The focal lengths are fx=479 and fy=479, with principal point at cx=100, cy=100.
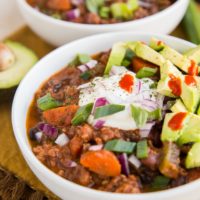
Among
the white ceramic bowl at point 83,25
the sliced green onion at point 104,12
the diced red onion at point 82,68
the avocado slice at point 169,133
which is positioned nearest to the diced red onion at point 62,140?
the avocado slice at point 169,133

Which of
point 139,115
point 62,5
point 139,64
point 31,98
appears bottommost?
point 31,98

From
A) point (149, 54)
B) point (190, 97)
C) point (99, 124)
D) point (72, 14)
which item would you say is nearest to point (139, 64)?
point (149, 54)

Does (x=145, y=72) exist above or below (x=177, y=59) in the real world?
below

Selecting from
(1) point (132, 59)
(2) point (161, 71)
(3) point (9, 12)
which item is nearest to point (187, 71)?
(2) point (161, 71)

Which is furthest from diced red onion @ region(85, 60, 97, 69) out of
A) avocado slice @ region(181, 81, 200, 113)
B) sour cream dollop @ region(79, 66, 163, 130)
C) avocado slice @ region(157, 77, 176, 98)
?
avocado slice @ region(181, 81, 200, 113)

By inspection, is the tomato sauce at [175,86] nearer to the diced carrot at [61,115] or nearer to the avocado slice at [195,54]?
the avocado slice at [195,54]

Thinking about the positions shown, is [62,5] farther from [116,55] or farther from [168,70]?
[168,70]
